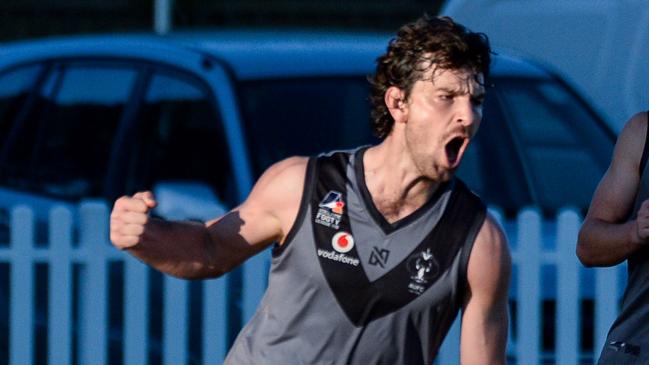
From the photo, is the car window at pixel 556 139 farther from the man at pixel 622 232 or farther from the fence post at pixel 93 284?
the man at pixel 622 232

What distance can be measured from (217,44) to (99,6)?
29.4ft

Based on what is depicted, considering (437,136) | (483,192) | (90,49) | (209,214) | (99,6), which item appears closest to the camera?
(437,136)

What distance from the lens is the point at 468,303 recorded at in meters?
3.59

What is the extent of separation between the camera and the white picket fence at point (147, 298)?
5.84m

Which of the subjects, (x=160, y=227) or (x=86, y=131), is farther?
(x=86, y=131)

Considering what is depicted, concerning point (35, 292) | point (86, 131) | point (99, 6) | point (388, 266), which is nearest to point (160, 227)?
point (388, 266)

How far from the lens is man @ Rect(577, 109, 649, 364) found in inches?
142

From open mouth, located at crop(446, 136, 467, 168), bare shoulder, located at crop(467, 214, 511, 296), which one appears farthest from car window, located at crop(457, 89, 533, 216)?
open mouth, located at crop(446, 136, 467, 168)

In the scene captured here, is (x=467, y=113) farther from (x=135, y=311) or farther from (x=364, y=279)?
(x=135, y=311)

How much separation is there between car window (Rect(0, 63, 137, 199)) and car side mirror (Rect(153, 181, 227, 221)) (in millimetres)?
455

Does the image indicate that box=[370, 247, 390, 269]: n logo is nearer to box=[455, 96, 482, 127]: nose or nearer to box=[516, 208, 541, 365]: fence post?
box=[455, 96, 482, 127]: nose

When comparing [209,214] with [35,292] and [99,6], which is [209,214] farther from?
[99,6]

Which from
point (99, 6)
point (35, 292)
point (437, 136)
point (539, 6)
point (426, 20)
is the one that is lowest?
point (35, 292)

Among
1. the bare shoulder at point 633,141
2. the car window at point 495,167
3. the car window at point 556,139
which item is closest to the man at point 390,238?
the bare shoulder at point 633,141
